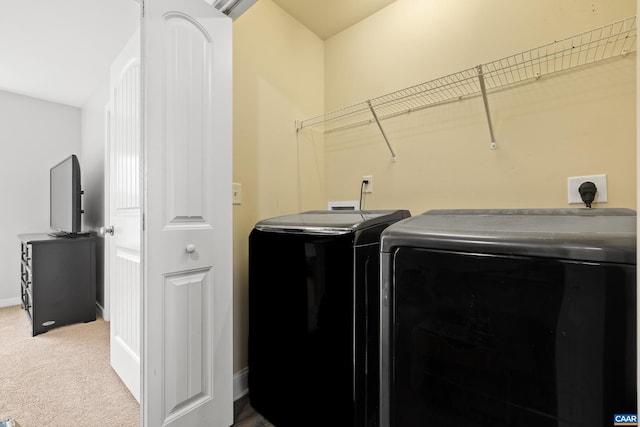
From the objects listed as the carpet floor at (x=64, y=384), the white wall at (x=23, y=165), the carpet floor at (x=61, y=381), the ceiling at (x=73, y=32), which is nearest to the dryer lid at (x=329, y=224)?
the carpet floor at (x=64, y=384)

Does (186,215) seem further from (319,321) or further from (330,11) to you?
(330,11)

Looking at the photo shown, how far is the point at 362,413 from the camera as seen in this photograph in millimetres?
1124

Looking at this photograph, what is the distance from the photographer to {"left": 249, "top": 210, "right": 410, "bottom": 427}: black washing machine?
1.13 metres

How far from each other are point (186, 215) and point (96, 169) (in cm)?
284

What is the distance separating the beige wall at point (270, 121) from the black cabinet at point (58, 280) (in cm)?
221

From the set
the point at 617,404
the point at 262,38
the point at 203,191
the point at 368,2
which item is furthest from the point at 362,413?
the point at 368,2

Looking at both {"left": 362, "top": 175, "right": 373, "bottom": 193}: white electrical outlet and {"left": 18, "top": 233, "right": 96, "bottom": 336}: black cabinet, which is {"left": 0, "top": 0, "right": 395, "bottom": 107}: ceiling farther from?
{"left": 18, "top": 233, "right": 96, "bottom": 336}: black cabinet

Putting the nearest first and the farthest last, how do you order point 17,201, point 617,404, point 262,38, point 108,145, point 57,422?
point 617,404 → point 57,422 → point 262,38 → point 108,145 → point 17,201

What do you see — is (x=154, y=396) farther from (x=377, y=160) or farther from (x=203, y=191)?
(x=377, y=160)


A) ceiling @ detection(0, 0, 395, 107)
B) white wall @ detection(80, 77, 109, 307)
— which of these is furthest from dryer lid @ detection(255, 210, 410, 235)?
white wall @ detection(80, 77, 109, 307)

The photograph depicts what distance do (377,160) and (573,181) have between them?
38.7 inches

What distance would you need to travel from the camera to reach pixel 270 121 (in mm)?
1797

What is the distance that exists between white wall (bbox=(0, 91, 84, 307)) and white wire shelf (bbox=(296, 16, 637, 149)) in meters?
3.60

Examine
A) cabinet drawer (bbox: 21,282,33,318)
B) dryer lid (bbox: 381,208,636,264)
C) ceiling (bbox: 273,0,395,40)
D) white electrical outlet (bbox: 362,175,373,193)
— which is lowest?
cabinet drawer (bbox: 21,282,33,318)
